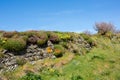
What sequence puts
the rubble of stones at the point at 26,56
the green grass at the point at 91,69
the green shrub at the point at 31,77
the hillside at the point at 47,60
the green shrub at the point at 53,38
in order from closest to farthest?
the green shrub at the point at 31,77 < the green grass at the point at 91,69 < the hillside at the point at 47,60 < the rubble of stones at the point at 26,56 < the green shrub at the point at 53,38

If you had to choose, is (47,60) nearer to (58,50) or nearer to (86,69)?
(58,50)

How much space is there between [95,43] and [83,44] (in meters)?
3.00

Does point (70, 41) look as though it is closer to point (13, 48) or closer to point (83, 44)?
point (83, 44)

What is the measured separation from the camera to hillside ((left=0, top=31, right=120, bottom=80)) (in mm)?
17703

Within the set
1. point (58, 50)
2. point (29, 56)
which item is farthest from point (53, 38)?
point (29, 56)

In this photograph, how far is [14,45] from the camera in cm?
1928

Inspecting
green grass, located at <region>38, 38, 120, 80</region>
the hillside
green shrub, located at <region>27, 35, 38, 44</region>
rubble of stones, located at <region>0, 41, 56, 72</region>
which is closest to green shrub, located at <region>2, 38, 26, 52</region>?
the hillside

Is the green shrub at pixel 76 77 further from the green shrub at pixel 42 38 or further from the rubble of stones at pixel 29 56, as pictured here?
the green shrub at pixel 42 38

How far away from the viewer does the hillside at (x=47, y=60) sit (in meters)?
17.7

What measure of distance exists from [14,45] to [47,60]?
3312mm

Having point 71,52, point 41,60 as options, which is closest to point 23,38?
point 41,60

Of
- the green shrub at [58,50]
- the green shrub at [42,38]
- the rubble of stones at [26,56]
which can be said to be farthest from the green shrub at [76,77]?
the green shrub at [42,38]

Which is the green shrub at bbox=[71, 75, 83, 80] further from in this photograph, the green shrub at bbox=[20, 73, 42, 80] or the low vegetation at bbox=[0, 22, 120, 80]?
the green shrub at bbox=[20, 73, 42, 80]

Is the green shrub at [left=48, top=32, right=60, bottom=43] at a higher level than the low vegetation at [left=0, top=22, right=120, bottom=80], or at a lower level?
higher
